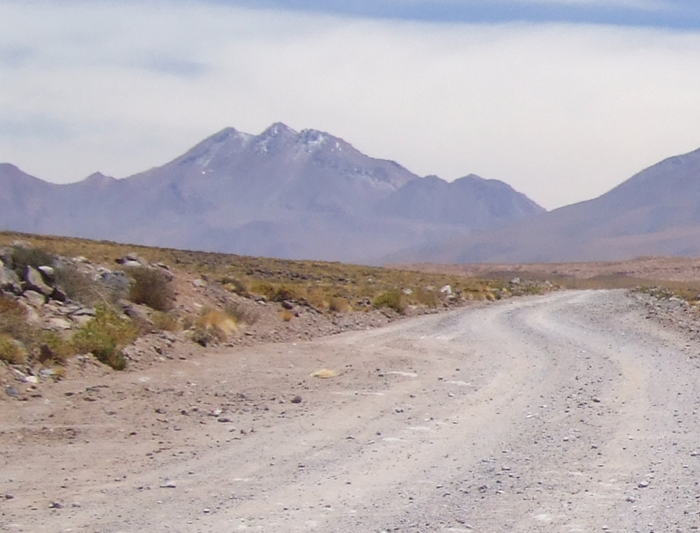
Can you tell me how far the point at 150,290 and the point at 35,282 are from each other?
13.7 feet

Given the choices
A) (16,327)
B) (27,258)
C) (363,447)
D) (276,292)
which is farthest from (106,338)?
(276,292)

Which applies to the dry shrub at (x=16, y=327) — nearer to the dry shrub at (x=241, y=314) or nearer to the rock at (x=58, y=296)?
the rock at (x=58, y=296)

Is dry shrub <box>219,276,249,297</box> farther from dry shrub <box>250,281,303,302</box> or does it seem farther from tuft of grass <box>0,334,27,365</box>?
tuft of grass <box>0,334,27,365</box>

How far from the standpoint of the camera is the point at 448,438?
1095cm

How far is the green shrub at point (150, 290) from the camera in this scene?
2350 cm

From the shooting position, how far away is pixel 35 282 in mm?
19859

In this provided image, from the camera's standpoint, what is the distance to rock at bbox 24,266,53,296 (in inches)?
778

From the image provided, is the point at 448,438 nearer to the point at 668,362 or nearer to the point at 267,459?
the point at 267,459

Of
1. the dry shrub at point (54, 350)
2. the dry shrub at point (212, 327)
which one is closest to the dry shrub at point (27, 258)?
Answer: the dry shrub at point (212, 327)

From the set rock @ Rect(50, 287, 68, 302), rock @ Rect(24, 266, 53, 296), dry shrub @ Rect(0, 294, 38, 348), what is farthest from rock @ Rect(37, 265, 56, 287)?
dry shrub @ Rect(0, 294, 38, 348)

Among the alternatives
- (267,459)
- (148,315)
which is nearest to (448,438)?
(267,459)

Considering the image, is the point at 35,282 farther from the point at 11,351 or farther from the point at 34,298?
the point at 11,351

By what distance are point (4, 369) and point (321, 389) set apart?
471 cm

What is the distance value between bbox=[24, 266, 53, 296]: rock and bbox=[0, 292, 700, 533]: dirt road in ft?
13.0
